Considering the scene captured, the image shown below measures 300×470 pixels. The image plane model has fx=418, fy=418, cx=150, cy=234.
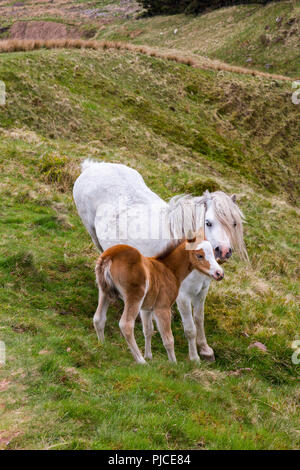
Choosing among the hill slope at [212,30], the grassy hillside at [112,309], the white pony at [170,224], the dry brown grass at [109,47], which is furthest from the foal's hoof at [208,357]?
the hill slope at [212,30]

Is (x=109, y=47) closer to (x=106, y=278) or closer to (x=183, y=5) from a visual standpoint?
(x=106, y=278)

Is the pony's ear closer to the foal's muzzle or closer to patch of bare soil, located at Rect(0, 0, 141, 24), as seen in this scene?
the foal's muzzle

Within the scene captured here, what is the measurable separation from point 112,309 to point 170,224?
2227mm

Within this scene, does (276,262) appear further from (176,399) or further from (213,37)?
(213,37)

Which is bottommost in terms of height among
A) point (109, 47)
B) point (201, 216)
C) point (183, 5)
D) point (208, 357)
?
point (208, 357)

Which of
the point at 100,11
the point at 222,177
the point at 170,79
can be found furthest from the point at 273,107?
the point at 100,11

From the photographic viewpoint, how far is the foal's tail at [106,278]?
20.7ft

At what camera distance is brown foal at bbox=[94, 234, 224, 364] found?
20.2ft

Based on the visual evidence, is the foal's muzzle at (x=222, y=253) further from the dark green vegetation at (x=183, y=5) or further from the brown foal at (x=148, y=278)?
the dark green vegetation at (x=183, y=5)

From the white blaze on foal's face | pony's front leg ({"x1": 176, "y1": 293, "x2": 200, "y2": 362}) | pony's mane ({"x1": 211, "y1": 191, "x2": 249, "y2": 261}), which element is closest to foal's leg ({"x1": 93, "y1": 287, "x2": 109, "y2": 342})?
pony's front leg ({"x1": 176, "y1": 293, "x2": 200, "y2": 362})

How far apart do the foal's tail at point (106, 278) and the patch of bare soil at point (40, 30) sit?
68.4m

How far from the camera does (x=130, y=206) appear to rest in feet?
27.7

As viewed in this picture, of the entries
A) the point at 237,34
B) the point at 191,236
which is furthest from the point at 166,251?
the point at 237,34

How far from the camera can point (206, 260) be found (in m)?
6.51
